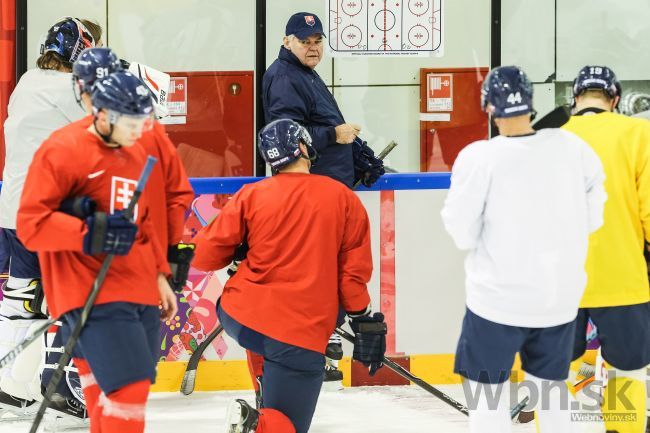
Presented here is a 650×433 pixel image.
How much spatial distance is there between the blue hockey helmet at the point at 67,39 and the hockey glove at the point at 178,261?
36.9 inches

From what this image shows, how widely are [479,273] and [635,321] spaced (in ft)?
2.33

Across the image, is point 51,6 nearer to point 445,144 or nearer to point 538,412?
point 445,144

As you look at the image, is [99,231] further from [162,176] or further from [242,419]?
[242,419]

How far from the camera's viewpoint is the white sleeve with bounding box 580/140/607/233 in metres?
3.01

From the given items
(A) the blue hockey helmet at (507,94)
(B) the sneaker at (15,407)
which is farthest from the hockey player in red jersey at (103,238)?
(B) the sneaker at (15,407)

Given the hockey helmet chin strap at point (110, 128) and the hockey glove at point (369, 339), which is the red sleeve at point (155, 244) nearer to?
the hockey helmet chin strap at point (110, 128)

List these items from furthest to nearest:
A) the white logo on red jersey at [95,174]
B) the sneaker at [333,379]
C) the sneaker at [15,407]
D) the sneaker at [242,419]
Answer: the sneaker at [333,379]
the sneaker at [15,407]
the sneaker at [242,419]
the white logo on red jersey at [95,174]

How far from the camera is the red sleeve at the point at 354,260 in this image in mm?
3484

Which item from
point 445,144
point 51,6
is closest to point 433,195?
point 445,144

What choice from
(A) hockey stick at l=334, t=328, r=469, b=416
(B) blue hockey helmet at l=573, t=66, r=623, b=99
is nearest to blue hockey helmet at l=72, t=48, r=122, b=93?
(A) hockey stick at l=334, t=328, r=469, b=416

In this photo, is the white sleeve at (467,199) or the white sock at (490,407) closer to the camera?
the white sleeve at (467,199)

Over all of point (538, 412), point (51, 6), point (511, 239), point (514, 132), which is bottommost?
point (538, 412)

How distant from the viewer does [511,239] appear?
2939mm

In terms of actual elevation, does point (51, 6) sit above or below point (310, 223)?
above
